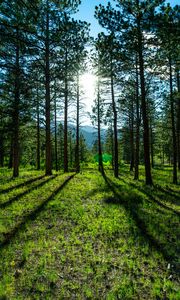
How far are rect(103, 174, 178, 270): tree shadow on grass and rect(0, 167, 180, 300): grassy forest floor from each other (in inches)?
0.9

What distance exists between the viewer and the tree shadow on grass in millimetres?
5527

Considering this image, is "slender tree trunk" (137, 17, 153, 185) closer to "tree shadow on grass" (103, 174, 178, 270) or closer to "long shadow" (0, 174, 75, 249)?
"tree shadow on grass" (103, 174, 178, 270)

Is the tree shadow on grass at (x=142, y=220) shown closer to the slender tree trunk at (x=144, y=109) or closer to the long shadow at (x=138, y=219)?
the long shadow at (x=138, y=219)

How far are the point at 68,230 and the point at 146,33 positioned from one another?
11.2m

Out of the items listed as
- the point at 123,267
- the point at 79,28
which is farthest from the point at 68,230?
the point at 79,28

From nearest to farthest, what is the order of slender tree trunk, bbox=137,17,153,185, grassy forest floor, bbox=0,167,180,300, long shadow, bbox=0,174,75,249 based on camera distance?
grassy forest floor, bbox=0,167,180,300
long shadow, bbox=0,174,75,249
slender tree trunk, bbox=137,17,153,185

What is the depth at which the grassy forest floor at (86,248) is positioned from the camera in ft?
13.6

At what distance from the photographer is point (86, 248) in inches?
A: 215

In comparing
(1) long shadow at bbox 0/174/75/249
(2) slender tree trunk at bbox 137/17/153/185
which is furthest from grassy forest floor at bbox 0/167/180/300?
(2) slender tree trunk at bbox 137/17/153/185

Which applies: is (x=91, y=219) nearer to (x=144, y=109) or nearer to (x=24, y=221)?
(x=24, y=221)

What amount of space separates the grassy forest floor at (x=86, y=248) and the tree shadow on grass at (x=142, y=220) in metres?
0.02

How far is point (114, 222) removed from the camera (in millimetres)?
7078

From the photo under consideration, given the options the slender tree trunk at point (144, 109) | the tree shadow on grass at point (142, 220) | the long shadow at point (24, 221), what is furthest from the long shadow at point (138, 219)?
the slender tree trunk at point (144, 109)

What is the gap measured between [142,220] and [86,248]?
2.68 m
